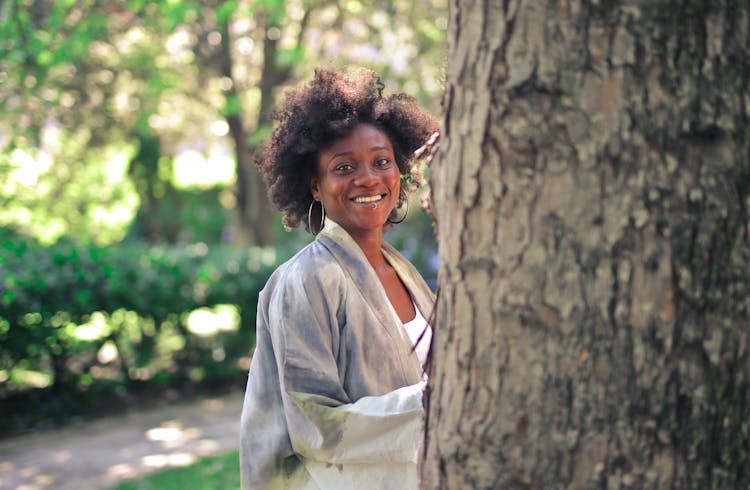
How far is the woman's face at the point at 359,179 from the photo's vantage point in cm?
288

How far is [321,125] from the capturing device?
292 centimetres

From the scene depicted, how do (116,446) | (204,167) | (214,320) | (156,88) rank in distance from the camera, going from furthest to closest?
(204,167) < (156,88) < (214,320) < (116,446)

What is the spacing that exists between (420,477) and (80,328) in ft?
24.5

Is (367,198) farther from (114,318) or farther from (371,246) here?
(114,318)

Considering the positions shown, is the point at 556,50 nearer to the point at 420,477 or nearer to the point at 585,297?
the point at 585,297

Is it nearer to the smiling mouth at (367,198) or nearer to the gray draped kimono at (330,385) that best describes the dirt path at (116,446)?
the gray draped kimono at (330,385)

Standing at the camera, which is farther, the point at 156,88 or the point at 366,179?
the point at 156,88

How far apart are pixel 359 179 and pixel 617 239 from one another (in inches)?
56.0

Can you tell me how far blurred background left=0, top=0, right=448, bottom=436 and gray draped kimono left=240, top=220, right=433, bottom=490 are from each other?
2583 millimetres

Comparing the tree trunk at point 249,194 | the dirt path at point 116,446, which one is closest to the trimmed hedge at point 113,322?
the dirt path at point 116,446

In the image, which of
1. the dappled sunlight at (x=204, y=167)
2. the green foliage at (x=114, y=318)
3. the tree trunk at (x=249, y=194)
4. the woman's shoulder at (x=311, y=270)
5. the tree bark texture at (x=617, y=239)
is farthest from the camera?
the dappled sunlight at (x=204, y=167)

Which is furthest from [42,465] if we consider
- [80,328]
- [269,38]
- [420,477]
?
[269,38]

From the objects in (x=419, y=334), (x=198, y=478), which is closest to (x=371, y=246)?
(x=419, y=334)

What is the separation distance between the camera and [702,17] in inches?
60.4
